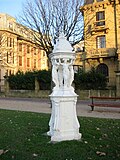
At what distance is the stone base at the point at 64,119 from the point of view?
6.60 metres

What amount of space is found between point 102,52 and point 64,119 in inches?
1229

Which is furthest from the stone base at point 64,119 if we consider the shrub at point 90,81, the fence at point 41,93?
the shrub at point 90,81

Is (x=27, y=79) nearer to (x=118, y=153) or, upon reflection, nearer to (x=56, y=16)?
(x=56, y=16)

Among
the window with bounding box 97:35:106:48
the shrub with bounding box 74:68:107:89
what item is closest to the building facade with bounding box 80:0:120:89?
the window with bounding box 97:35:106:48

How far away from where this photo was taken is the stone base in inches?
260

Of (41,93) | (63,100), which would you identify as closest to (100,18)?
(41,93)

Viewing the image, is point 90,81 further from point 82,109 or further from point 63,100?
point 63,100

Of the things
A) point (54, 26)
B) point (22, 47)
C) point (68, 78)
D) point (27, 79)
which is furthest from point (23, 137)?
point (22, 47)

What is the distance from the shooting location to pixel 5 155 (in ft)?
18.1

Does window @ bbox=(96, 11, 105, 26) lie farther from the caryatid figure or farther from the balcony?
the caryatid figure

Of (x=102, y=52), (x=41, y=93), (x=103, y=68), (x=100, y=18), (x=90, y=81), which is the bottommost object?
(x=41, y=93)

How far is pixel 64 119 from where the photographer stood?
21.9ft

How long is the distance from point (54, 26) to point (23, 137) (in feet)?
54.1

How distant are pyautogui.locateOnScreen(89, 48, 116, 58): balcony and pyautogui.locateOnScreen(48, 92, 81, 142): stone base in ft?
99.1
